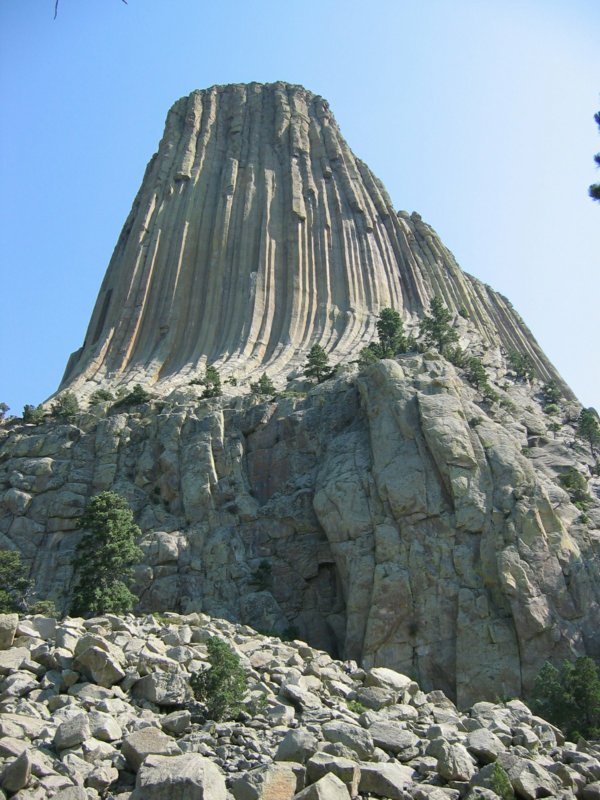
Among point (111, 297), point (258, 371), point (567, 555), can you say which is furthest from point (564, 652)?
point (111, 297)

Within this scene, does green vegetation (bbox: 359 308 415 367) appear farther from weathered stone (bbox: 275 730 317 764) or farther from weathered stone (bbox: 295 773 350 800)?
weathered stone (bbox: 295 773 350 800)

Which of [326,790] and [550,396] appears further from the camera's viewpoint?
[550,396]

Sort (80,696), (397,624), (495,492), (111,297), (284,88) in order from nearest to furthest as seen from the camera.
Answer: (80,696), (397,624), (495,492), (111,297), (284,88)

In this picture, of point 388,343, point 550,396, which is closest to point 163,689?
point 388,343

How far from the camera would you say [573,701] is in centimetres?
2912

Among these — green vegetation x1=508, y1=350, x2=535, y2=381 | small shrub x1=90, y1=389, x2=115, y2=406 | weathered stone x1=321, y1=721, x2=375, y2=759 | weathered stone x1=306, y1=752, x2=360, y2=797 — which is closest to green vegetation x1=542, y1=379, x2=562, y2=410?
green vegetation x1=508, y1=350, x2=535, y2=381

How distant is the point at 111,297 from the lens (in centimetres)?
8631

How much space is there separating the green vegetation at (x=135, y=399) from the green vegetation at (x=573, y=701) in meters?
38.6

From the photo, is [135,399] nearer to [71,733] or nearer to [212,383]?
[212,383]

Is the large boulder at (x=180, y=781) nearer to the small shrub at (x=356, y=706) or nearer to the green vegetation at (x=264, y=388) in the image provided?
the small shrub at (x=356, y=706)

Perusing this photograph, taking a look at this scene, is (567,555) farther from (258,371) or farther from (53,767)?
(258,371)

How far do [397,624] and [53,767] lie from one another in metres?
25.2

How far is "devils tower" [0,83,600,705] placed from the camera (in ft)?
127

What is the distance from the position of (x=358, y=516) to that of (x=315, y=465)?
7772mm
